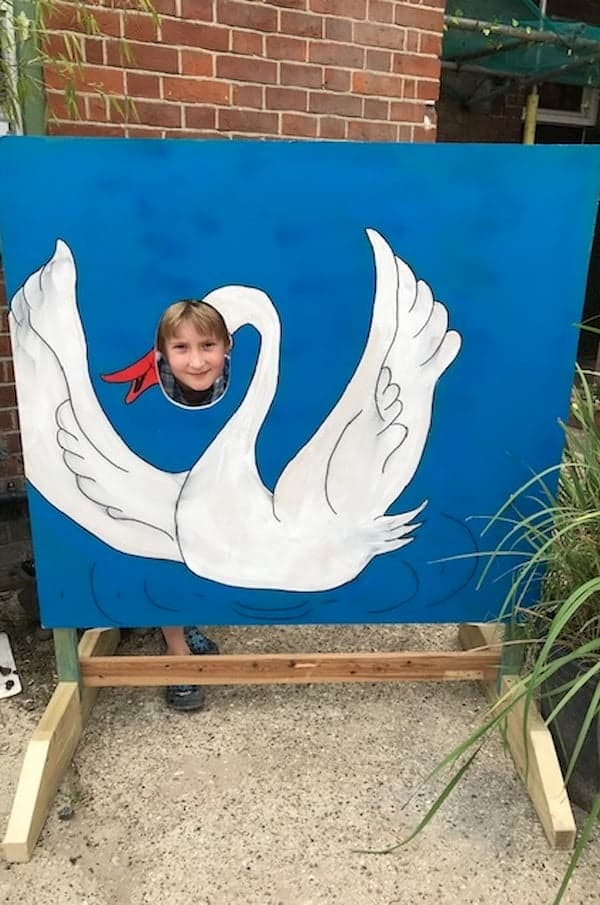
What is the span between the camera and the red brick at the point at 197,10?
9.04 ft

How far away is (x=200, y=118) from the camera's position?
2873 mm

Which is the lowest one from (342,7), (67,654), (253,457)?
(67,654)

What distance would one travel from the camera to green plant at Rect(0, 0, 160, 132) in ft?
6.89

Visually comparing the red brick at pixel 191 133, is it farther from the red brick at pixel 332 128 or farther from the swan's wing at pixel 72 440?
the swan's wing at pixel 72 440

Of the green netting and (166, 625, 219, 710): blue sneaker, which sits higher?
the green netting

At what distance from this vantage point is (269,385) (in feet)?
5.80

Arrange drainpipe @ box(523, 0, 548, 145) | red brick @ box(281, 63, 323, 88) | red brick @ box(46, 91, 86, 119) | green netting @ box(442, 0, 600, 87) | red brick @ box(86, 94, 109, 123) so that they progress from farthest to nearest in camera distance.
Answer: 1. drainpipe @ box(523, 0, 548, 145)
2. green netting @ box(442, 0, 600, 87)
3. red brick @ box(281, 63, 323, 88)
4. red brick @ box(86, 94, 109, 123)
5. red brick @ box(46, 91, 86, 119)

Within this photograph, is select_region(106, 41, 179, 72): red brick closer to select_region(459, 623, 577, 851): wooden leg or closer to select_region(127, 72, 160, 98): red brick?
select_region(127, 72, 160, 98): red brick

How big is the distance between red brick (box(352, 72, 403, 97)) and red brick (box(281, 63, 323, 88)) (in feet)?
0.62

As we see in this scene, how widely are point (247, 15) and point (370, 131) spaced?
721mm

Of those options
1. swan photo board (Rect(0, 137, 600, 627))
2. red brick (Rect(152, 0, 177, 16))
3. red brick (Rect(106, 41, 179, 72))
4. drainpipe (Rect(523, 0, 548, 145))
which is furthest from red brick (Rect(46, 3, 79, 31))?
drainpipe (Rect(523, 0, 548, 145))

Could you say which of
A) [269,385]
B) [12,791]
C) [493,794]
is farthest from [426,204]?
[12,791]

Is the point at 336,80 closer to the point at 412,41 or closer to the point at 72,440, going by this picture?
the point at 412,41

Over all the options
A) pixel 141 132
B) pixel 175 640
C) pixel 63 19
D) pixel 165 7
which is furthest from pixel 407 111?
pixel 175 640
